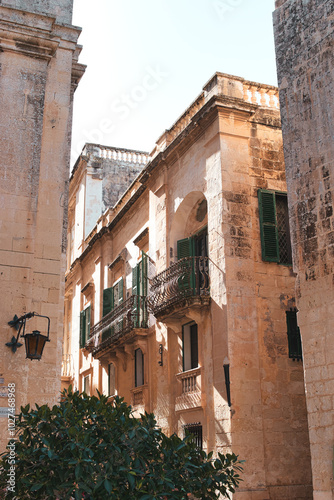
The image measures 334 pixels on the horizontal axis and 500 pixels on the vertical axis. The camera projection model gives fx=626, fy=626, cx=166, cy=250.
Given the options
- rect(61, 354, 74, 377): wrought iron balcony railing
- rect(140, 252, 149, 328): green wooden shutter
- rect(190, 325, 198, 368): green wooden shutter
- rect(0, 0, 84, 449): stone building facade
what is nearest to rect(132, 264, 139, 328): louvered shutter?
rect(140, 252, 149, 328): green wooden shutter

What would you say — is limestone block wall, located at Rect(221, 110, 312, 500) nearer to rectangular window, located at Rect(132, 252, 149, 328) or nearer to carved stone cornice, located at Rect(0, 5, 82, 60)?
rectangular window, located at Rect(132, 252, 149, 328)

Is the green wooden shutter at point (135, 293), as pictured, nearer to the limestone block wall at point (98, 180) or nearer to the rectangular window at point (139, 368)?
the rectangular window at point (139, 368)

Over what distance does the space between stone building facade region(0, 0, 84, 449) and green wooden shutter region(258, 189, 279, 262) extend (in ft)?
17.3

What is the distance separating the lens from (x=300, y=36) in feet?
36.9

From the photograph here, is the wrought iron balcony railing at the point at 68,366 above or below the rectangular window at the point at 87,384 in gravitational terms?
above

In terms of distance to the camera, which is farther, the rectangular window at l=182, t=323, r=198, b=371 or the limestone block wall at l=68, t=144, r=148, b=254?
the limestone block wall at l=68, t=144, r=148, b=254

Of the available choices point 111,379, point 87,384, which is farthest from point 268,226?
point 87,384

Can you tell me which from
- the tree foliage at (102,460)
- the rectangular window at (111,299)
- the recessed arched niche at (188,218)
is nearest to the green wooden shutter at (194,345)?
the recessed arched niche at (188,218)

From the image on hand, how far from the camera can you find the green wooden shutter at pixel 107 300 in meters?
20.0

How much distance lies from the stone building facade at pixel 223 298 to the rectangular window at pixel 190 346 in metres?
0.03

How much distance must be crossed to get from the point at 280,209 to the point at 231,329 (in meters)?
3.24

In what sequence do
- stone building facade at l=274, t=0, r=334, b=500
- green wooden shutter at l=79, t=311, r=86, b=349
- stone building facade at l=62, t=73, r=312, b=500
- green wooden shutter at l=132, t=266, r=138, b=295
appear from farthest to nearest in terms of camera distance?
green wooden shutter at l=79, t=311, r=86, b=349, green wooden shutter at l=132, t=266, r=138, b=295, stone building facade at l=62, t=73, r=312, b=500, stone building facade at l=274, t=0, r=334, b=500

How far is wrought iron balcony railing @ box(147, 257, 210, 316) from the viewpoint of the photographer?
13.9m

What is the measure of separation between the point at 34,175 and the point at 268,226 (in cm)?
609
